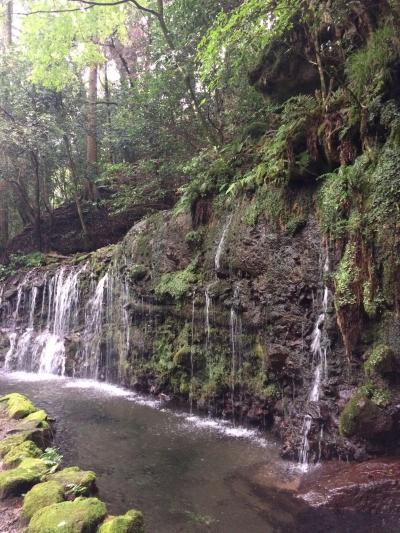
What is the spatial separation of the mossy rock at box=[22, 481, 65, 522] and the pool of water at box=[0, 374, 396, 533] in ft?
2.27

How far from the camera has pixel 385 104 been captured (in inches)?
248

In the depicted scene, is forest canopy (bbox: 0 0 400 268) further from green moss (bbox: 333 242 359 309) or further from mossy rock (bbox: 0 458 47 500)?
mossy rock (bbox: 0 458 47 500)

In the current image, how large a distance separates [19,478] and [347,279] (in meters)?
4.82

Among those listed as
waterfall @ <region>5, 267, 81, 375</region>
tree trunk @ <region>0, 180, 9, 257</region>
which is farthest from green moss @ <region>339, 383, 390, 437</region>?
tree trunk @ <region>0, 180, 9, 257</region>

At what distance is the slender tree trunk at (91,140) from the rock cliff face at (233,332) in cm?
581

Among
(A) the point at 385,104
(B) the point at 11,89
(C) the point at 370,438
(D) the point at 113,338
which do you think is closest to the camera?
(C) the point at 370,438

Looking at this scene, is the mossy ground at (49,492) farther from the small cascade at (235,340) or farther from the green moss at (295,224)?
the green moss at (295,224)

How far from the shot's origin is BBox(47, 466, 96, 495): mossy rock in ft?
15.6

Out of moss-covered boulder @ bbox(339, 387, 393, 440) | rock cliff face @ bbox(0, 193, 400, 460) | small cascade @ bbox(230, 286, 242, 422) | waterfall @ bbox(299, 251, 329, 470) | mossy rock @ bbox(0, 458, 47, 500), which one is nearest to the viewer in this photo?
mossy rock @ bbox(0, 458, 47, 500)

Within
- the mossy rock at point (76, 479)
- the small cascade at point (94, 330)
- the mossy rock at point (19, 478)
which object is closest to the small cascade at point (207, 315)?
the small cascade at point (94, 330)

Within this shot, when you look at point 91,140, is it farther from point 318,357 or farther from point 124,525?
point 124,525

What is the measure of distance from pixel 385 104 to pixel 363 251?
90.1 inches

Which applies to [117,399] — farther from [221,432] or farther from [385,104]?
[385,104]

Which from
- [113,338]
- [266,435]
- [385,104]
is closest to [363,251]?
[385,104]
